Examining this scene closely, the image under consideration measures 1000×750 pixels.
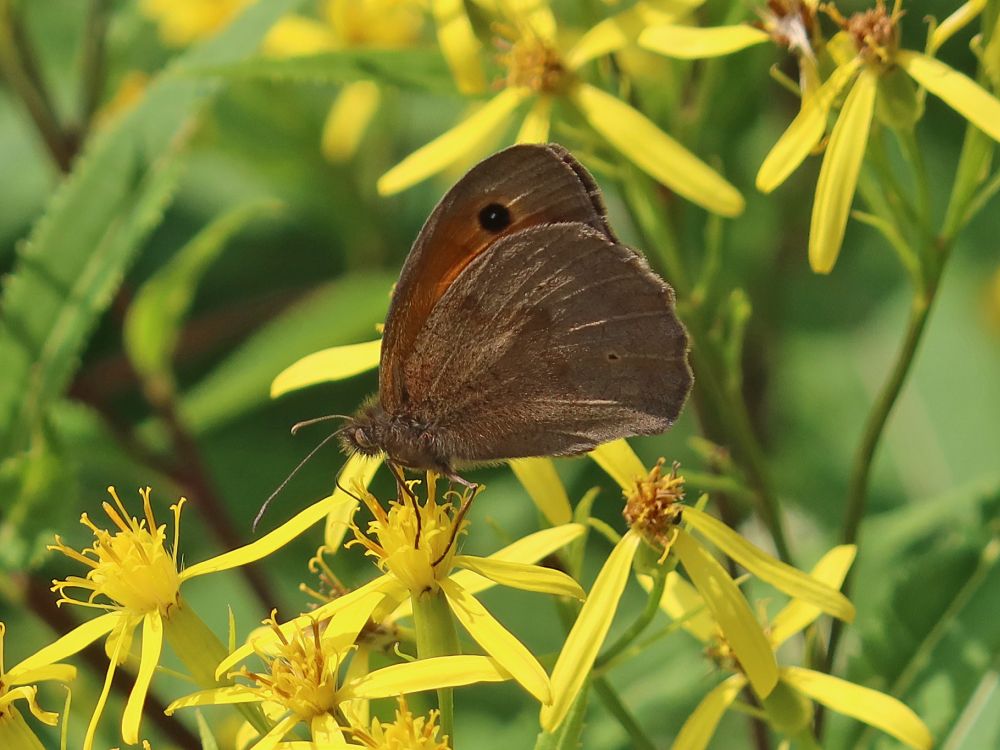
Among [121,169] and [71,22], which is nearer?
[121,169]

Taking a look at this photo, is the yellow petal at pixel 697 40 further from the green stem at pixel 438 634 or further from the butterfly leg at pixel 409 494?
the green stem at pixel 438 634

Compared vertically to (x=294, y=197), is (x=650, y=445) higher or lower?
lower

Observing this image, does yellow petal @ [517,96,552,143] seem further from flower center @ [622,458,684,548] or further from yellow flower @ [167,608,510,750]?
yellow flower @ [167,608,510,750]

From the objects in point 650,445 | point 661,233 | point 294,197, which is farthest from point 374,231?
point 661,233

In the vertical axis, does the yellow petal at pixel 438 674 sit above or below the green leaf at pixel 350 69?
below

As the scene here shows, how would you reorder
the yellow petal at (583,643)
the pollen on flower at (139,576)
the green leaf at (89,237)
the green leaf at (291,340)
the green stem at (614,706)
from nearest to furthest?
the yellow petal at (583,643) < the green stem at (614,706) < the pollen on flower at (139,576) < the green leaf at (89,237) < the green leaf at (291,340)

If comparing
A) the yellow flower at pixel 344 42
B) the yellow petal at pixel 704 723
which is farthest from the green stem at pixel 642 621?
the yellow flower at pixel 344 42

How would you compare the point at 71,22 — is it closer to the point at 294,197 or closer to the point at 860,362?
the point at 294,197
